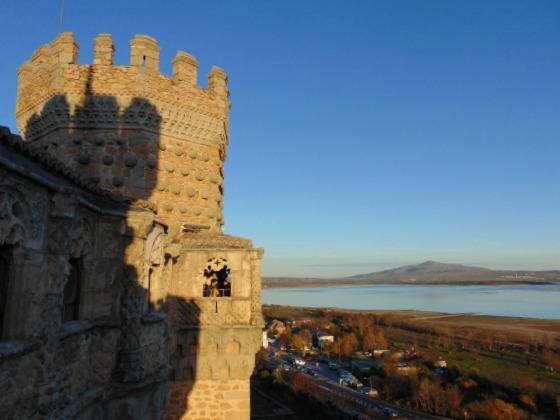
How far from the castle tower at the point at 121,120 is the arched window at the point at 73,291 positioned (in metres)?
4.83

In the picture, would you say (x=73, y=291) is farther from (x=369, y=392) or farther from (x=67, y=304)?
(x=369, y=392)

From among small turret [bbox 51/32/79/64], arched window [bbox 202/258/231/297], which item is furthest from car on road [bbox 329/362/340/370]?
small turret [bbox 51/32/79/64]

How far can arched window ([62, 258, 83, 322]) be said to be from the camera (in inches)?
216

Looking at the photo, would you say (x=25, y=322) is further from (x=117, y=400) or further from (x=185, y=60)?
(x=185, y=60)

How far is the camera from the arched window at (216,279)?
1061cm

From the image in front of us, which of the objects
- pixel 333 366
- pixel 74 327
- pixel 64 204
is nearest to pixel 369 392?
pixel 333 366

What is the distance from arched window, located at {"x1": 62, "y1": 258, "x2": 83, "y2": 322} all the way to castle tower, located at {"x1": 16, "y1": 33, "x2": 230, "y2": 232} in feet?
15.9

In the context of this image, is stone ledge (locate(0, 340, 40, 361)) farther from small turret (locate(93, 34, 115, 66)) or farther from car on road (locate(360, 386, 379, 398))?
car on road (locate(360, 386, 379, 398))

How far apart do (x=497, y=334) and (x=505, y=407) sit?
4652cm

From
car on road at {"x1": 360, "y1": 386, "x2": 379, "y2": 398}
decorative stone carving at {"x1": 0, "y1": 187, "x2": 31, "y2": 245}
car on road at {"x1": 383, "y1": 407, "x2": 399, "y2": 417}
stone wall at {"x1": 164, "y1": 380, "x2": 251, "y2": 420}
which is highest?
decorative stone carving at {"x1": 0, "y1": 187, "x2": 31, "y2": 245}

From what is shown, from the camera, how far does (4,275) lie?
4.30 m

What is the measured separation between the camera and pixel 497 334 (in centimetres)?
7506

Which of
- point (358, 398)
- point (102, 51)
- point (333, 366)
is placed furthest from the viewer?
point (333, 366)

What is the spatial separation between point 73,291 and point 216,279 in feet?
22.2
